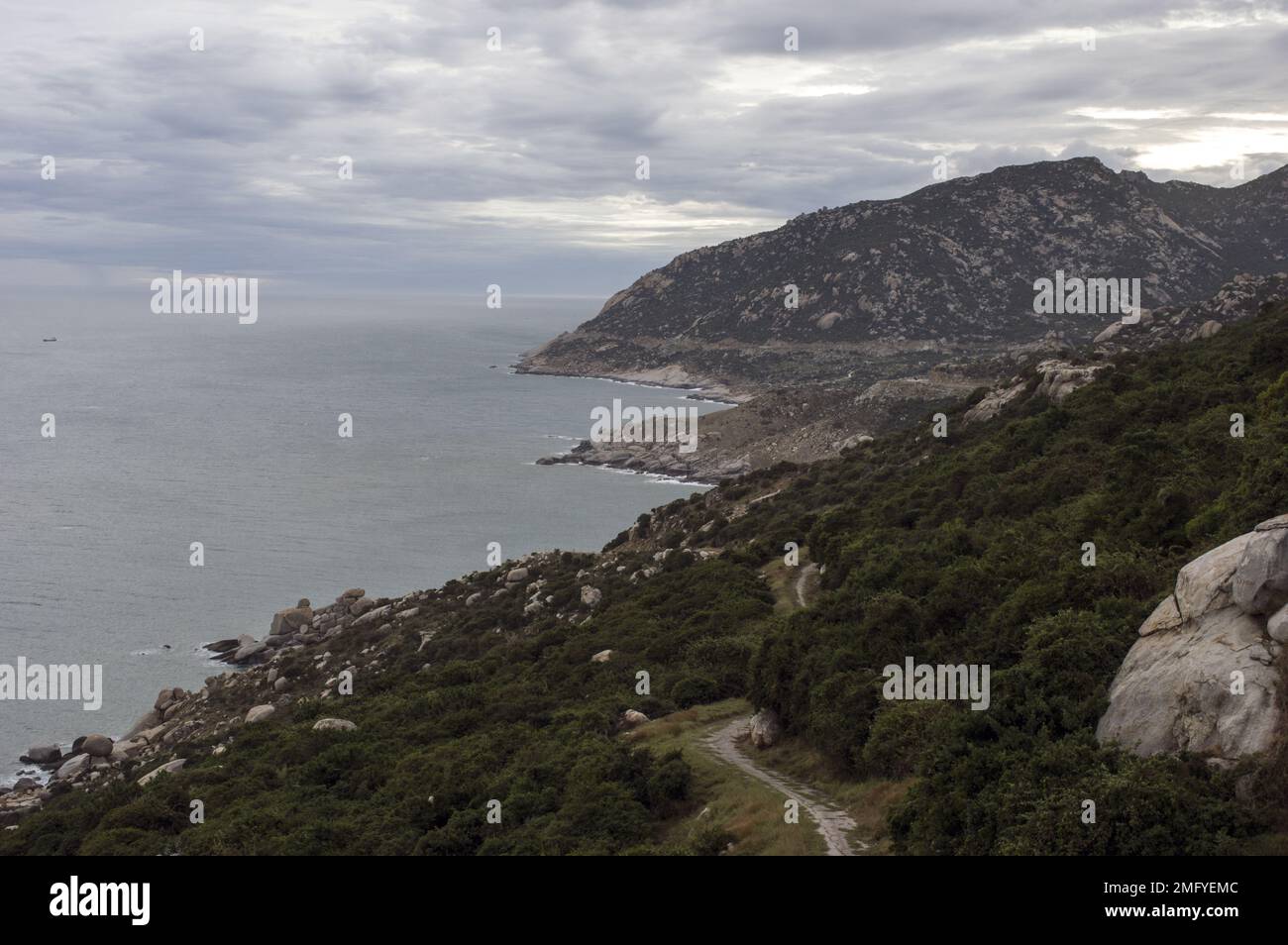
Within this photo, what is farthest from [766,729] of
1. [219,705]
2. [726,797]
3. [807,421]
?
[807,421]

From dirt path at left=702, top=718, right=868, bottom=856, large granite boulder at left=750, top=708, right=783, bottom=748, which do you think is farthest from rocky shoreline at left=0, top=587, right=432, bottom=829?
large granite boulder at left=750, top=708, right=783, bottom=748

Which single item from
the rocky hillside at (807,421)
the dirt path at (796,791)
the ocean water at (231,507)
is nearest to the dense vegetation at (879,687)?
the dirt path at (796,791)

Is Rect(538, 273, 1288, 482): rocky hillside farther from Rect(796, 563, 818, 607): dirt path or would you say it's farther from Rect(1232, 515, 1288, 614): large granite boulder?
Rect(1232, 515, 1288, 614): large granite boulder

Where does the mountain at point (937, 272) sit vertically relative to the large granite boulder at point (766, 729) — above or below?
above

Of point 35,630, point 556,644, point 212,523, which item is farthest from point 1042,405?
point 212,523

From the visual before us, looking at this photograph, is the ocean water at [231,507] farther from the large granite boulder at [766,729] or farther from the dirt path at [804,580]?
the large granite boulder at [766,729]
